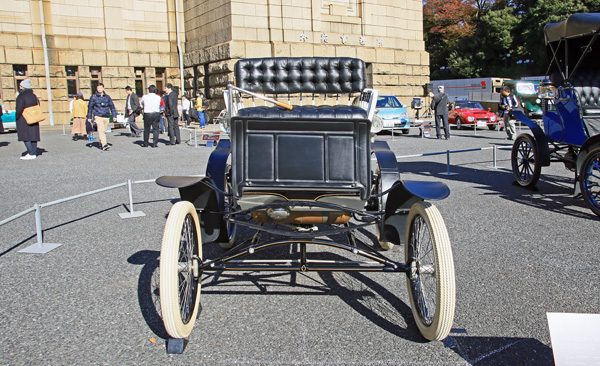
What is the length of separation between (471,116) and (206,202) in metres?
21.0

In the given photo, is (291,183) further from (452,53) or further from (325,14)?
(452,53)

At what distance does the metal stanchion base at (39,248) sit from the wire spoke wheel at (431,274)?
386cm

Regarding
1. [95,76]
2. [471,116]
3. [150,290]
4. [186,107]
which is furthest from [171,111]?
[471,116]

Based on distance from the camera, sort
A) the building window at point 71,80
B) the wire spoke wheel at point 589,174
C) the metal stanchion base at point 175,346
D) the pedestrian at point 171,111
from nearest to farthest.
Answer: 1. the metal stanchion base at point 175,346
2. the wire spoke wheel at point 589,174
3. the pedestrian at point 171,111
4. the building window at point 71,80

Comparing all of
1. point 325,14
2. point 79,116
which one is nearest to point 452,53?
point 325,14

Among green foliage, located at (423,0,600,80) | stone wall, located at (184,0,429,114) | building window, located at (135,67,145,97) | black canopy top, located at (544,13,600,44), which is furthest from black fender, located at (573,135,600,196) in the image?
green foliage, located at (423,0,600,80)

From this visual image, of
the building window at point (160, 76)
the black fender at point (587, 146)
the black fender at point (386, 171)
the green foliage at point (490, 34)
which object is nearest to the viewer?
the black fender at point (386, 171)

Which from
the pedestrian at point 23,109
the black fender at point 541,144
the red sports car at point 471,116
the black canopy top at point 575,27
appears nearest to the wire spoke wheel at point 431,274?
the black fender at point 541,144

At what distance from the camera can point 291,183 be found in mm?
3826

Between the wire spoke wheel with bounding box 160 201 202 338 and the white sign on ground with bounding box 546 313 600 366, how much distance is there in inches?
81.9

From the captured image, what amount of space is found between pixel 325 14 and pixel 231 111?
23.2 m

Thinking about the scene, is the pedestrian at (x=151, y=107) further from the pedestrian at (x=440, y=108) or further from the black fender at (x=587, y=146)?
the black fender at (x=587, y=146)

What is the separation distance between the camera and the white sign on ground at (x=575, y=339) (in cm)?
237

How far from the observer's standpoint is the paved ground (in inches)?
132
